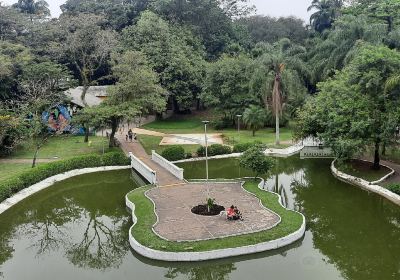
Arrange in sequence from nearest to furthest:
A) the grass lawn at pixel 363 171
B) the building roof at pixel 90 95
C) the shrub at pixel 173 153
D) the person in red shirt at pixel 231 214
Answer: the person in red shirt at pixel 231 214 → the grass lawn at pixel 363 171 → the shrub at pixel 173 153 → the building roof at pixel 90 95

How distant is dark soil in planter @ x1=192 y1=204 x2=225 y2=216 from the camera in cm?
2448

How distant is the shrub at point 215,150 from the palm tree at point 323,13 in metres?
36.0

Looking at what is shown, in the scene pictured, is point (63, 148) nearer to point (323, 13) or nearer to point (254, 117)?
point (254, 117)

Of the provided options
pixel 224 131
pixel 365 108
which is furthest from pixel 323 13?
pixel 365 108

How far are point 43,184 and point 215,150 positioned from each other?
1507cm

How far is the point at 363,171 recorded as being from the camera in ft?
109

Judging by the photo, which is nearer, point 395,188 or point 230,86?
point 395,188

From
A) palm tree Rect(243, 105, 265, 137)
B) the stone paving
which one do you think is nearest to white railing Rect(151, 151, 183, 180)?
the stone paving

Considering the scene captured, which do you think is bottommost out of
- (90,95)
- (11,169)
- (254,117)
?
(11,169)

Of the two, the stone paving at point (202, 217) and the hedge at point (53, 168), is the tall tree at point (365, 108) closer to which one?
the stone paving at point (202, 217)

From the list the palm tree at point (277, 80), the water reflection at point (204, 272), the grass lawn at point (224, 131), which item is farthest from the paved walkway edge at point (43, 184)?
the palm tree at point (277, 80)

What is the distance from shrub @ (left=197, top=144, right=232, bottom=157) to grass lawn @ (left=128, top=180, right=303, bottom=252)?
45.3 ft

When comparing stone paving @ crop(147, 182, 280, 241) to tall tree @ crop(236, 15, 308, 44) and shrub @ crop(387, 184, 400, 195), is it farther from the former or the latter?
tall tree @ crop(236, 15, 308, 44)

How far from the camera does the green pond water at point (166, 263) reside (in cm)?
1936
